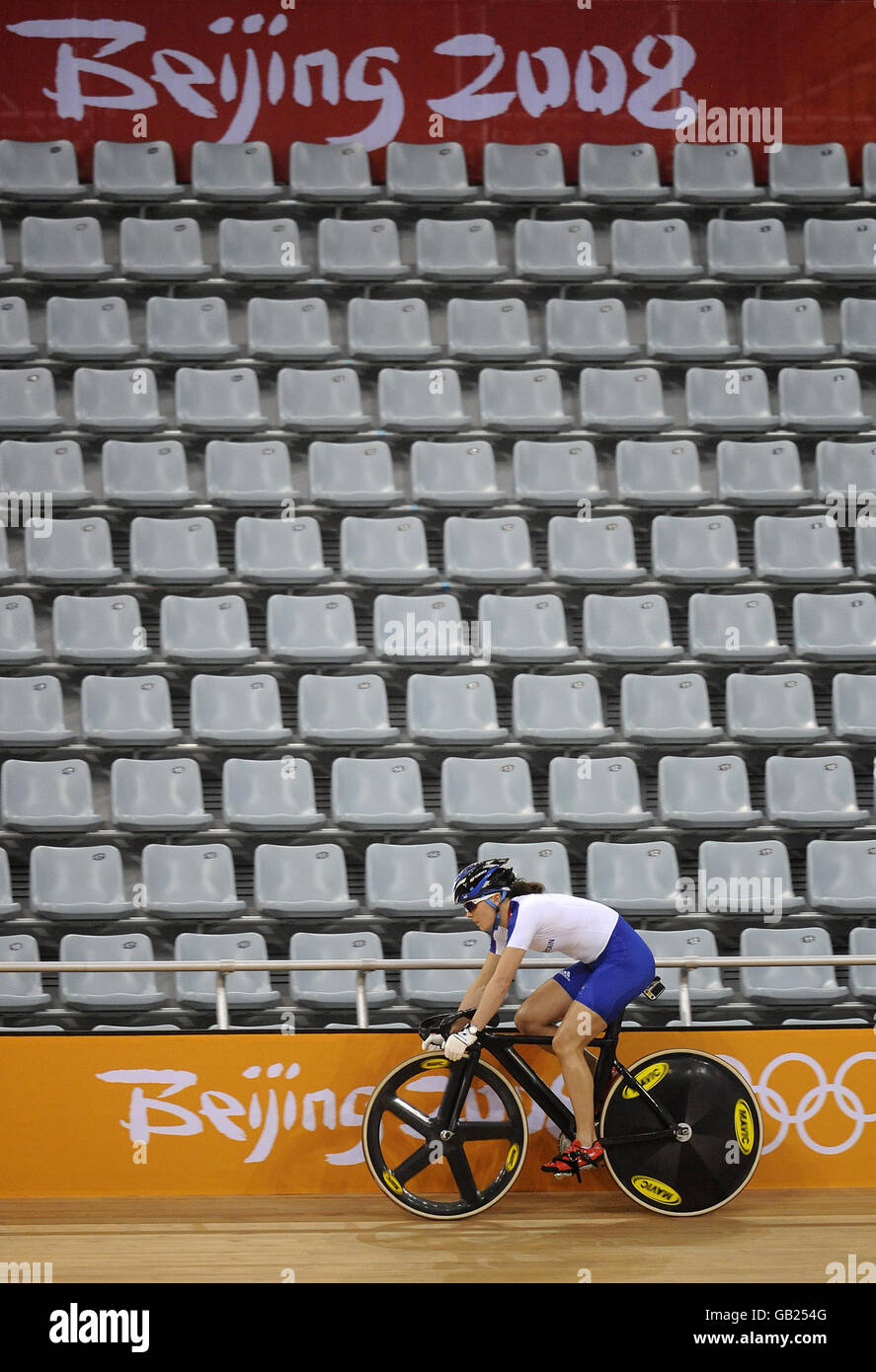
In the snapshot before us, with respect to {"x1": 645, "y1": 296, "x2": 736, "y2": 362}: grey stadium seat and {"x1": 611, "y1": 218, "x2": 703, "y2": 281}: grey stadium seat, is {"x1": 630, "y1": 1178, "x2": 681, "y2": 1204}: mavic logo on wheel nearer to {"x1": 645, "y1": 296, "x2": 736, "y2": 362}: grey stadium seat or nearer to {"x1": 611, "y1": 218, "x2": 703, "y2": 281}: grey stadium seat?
{"x1": 645, "y1": 296, "x2": 736, "y2": 362}: grey stadium seat

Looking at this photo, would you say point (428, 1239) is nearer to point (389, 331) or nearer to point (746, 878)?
point (746, 878)

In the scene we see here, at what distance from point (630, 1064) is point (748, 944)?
82.9 inches

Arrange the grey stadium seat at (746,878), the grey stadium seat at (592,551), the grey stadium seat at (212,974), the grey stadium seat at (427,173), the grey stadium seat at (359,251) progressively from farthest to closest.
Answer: the grey stadium seat at (427,173)
the grey stadium seat at (359,251)
the grey stadium seat at (592,551)
the grey stadium seat at (746,878)
the grey stadium seat at (212,974)

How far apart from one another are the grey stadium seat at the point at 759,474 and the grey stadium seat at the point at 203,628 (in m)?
3.05

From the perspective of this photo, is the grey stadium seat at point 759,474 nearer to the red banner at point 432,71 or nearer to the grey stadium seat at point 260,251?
the red banner at point 432,71

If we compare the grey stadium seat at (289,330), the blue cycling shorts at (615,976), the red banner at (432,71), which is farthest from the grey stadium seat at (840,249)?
the blue cycling shorts at (615,976)

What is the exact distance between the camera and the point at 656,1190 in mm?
4742

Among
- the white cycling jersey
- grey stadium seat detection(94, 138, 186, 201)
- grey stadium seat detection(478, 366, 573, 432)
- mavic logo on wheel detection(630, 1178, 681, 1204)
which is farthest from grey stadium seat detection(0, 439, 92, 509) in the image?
mavic logo on wheel detection(630, 1178, 681, 1204)

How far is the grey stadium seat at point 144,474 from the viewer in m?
7.90

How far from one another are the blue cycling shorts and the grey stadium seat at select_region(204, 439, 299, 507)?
4.04 metres

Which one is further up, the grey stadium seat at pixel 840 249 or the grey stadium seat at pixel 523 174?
the grey stadium seat at pixel 523 174

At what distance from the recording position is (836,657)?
Answer: 25.2 feet

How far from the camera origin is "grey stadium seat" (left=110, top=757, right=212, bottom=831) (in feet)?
23.2

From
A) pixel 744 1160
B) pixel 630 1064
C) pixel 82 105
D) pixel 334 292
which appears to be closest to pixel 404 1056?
pixel 630 1064
